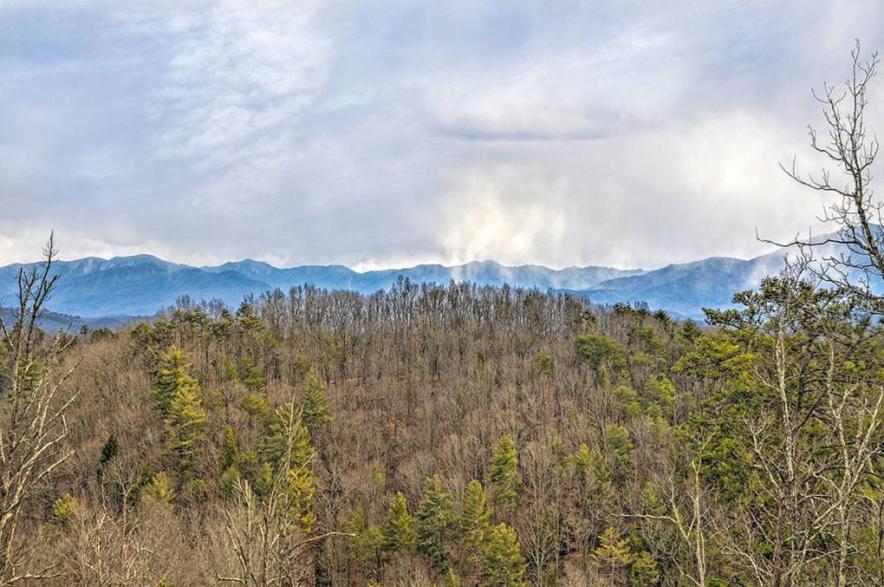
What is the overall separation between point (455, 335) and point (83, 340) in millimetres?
65473

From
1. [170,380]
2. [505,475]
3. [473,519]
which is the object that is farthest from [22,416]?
[170,380]

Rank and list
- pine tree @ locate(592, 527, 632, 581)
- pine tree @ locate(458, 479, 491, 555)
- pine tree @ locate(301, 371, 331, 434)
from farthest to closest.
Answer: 1. pine tree @ locate(301, 371, 331, 434)
2. pine tree @ locate(458, 479, 491, 555)
3. pine tree @ locate(592, 527, 632, 581)

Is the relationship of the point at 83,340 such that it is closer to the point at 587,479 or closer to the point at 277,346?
the point at 277,346

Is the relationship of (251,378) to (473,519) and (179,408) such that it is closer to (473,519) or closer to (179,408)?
(179,408)

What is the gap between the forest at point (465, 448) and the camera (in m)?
5.62

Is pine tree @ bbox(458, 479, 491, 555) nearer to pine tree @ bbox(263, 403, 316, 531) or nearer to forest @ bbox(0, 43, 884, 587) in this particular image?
forest @ bbox(0, 43, 884, 587)

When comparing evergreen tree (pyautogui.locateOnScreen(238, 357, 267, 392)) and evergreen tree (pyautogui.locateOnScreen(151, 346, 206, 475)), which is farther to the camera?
evergreen tree (pyautogui.locateOnScreen(238, 357, 267, 392))

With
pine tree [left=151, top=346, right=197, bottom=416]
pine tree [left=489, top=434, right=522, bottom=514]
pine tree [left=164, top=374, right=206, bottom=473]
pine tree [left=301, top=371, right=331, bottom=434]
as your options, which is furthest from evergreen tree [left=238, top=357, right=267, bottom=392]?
pine tree [left=489, top=434, right=522, bottom=514]

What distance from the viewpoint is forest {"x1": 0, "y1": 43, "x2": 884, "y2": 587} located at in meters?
5.62

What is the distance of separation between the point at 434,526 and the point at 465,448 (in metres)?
12.1

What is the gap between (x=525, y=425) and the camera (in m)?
50.5

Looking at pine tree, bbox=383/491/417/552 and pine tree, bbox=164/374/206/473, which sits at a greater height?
pine tree, bbox=164/374/206/473

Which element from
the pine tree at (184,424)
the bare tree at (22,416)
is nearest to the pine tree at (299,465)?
the pine tree at (184,424)

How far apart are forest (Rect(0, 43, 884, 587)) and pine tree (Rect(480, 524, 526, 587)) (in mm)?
128
